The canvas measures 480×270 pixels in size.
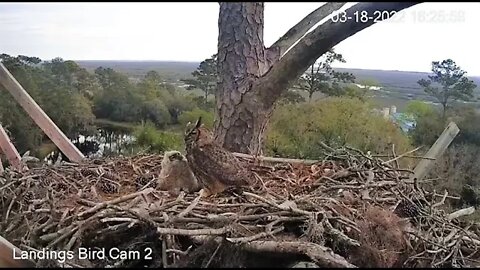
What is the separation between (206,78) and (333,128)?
35cm

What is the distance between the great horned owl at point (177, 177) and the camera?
1.06 m

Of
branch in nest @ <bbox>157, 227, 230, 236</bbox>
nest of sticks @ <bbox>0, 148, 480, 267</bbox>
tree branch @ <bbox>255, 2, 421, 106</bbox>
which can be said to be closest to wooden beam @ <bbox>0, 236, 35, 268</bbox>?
nest of sticks @ <bbox>0, 148, 480, 267</bbox>

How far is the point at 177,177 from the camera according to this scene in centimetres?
107

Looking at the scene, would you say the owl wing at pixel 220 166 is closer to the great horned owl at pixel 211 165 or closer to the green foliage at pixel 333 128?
the great horned owl at pixel 211 165

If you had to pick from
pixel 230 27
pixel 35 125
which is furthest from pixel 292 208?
pixel 35 125

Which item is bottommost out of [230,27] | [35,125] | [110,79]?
[35,125]

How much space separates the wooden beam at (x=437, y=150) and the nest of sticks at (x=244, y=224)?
0.35 feet

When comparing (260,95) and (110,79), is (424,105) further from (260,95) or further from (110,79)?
(110,79)

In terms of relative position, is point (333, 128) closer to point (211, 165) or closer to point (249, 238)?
point (211, 165)

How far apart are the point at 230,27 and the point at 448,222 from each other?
24.4 inches

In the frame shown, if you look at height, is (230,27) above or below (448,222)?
above

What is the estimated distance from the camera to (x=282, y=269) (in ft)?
2.11

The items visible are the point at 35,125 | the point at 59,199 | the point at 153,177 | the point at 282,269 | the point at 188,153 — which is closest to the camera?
the point at 282,269

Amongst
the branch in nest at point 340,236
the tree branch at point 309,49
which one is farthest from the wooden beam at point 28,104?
the branch in nest at point 340,236
